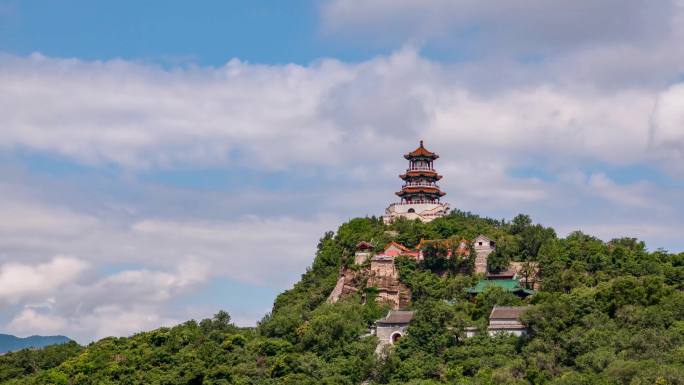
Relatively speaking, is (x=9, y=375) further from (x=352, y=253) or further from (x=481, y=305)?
(x=481, y=305)

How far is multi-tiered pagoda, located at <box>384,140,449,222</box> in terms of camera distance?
6888 centimetres

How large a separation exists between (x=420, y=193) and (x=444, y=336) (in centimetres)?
2155

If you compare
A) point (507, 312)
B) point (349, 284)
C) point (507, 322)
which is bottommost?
point (507, 322)

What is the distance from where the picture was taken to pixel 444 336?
164ft

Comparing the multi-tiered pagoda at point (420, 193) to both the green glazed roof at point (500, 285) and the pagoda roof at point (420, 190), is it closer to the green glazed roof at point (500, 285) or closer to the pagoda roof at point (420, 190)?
the pagoda roof at point (420, 190)

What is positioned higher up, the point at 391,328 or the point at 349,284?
the point at 349,284

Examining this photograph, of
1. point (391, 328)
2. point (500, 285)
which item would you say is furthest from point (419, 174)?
point (391, 328)

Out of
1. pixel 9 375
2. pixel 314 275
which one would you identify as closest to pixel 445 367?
pixel 314 275

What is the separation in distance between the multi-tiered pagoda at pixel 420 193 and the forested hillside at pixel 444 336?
400cm

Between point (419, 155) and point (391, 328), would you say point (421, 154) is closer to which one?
point (419, 155)

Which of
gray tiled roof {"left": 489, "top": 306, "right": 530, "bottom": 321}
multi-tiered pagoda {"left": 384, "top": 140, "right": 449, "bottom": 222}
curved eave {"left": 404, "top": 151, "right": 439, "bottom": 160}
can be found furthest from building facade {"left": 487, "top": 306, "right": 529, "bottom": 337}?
curved eave {"left": 404, "top": 151, "right": 439, "bottom": 160}

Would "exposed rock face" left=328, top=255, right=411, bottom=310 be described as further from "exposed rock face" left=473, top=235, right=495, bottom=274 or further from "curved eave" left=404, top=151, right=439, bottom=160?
"curved eave" left=404, top=151, right=439, bottom=160

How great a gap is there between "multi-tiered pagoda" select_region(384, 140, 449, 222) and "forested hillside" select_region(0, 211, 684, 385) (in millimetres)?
4001

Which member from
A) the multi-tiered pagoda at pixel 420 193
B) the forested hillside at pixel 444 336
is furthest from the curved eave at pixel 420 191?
the forested hillside at pixel 444 336
